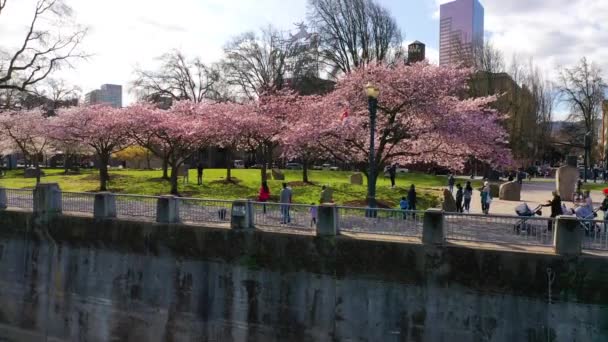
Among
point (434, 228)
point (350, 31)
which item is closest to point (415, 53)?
point (350, 31)

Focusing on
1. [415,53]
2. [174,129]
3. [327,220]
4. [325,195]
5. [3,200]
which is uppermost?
[415,53]

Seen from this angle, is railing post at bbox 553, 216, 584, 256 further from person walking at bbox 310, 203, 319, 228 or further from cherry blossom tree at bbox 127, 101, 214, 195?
cherry blossom tree at bbox 127, 101, 214, 195

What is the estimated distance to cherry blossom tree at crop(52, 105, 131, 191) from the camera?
27.7 metres

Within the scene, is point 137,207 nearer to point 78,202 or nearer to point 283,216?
point 78,202

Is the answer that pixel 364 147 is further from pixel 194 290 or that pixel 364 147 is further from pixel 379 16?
pixel 379 16

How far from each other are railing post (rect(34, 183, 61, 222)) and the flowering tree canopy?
33.2 feet

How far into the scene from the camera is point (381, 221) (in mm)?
11031

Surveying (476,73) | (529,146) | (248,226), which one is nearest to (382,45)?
(476,73)

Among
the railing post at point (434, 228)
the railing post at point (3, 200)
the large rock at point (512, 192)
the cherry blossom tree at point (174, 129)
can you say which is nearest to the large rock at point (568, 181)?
the large rock at point (512, 192)

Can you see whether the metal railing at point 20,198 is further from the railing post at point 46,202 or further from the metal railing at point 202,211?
the metal railing at point 202,211

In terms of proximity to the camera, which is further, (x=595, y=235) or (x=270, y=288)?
(x=270, y=288)

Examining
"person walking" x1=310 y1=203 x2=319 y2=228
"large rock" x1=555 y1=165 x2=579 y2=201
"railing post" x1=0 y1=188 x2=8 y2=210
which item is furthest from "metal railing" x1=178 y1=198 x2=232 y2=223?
"large rock" x1=555 y1=165 x2=579 y2=201

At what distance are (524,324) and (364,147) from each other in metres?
13.1

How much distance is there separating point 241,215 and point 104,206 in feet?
14.9
